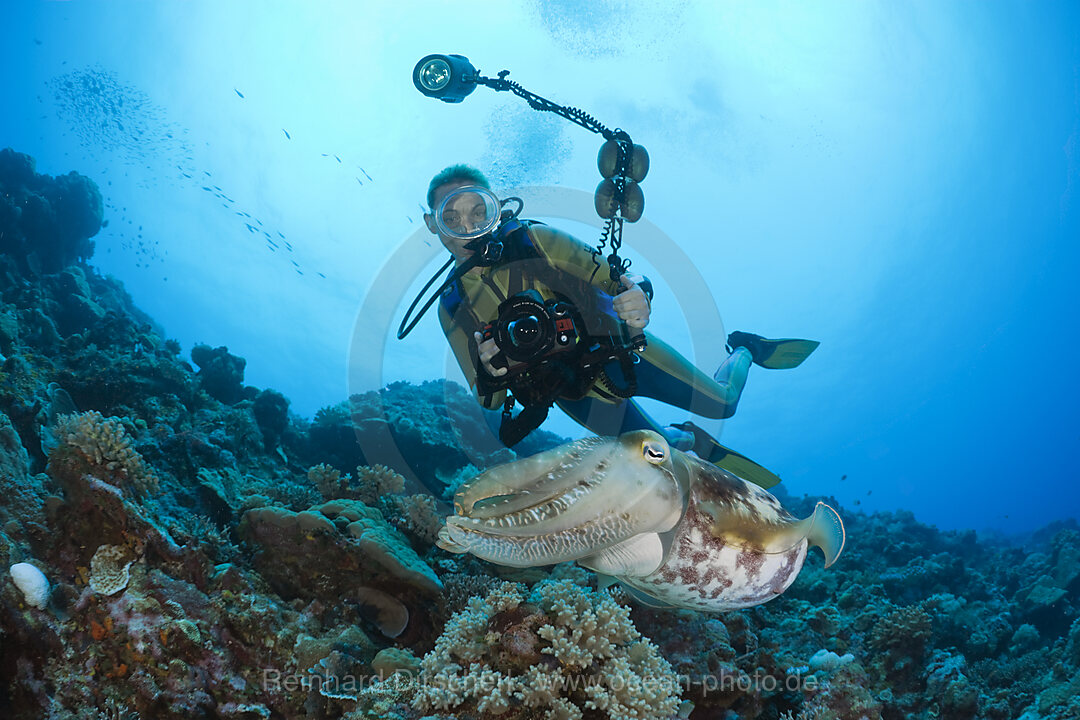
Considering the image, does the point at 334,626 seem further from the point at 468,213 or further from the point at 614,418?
the point at 468,213

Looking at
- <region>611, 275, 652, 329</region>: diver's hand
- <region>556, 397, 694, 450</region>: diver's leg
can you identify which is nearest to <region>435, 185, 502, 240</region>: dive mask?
<region>611, 275, 652, 329</region>: diver's hand

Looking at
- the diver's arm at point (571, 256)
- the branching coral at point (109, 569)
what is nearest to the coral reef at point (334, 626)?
the branching coral at point (109, 569)

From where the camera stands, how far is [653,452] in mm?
2129

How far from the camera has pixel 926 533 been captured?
54.2 feet

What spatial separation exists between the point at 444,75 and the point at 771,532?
496 cm

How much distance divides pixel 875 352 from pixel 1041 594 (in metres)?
40.7

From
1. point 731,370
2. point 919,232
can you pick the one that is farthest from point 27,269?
point 919,232

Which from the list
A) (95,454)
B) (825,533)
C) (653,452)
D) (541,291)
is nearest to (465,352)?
(541,291)

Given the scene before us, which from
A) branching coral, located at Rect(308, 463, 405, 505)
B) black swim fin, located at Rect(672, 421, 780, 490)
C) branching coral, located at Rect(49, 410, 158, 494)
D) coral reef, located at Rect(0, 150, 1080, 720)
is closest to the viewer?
coral reef, located at Rect(0, 150, 1080, 720)

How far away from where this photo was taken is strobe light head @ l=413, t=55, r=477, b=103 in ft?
15.4

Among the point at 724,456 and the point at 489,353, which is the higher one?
the point at 724,456

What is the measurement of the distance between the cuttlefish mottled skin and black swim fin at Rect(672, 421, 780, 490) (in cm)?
244

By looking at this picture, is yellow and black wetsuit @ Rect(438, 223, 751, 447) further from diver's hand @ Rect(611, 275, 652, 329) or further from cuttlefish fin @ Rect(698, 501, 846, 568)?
cuttlefish fin @ Rect(698, 501, 846, 568)

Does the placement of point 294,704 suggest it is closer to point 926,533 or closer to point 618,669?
point 618,669
